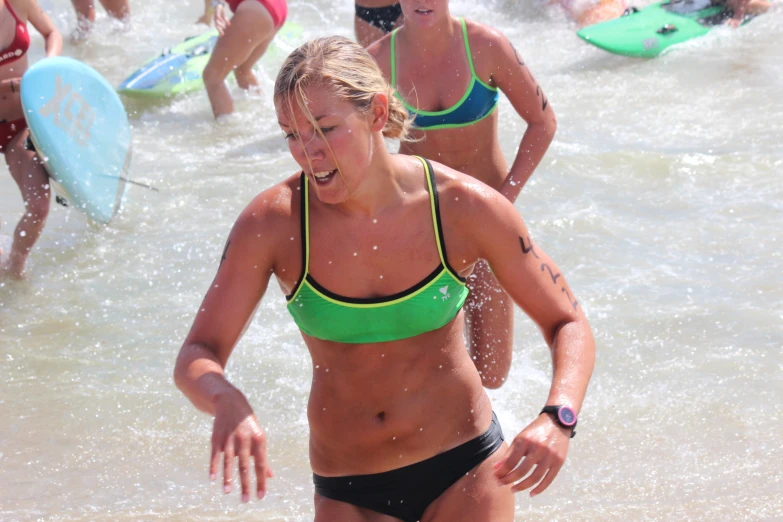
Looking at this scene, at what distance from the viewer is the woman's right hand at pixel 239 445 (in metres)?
1.92

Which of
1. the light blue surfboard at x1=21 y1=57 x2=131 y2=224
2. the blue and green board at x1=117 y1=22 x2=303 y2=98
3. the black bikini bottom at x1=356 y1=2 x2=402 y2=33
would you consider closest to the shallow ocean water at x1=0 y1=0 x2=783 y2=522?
the blue and green board at x1=117 y1=22 x2=303 y2=98

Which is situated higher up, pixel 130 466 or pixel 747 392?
pixel 130 466

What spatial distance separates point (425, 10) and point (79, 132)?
3349 mm

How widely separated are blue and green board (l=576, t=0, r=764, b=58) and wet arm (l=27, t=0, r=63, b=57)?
18.2ft

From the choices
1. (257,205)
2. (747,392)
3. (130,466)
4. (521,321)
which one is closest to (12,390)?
(130,466)

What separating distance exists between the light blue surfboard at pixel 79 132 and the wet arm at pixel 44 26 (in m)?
0.07

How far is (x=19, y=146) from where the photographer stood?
5879 millimetres

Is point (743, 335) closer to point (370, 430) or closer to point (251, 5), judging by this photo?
point (370, 430)

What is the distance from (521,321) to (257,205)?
11.1ft

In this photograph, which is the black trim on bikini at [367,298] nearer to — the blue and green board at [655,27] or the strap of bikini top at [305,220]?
the strap of bikini top at [305,220]

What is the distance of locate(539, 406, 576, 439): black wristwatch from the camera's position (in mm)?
2092

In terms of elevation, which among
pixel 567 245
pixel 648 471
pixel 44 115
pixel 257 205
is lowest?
pixel 567 245

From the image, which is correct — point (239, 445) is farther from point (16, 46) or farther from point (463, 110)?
point (16, 46)

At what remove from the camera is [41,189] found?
5922 mm
